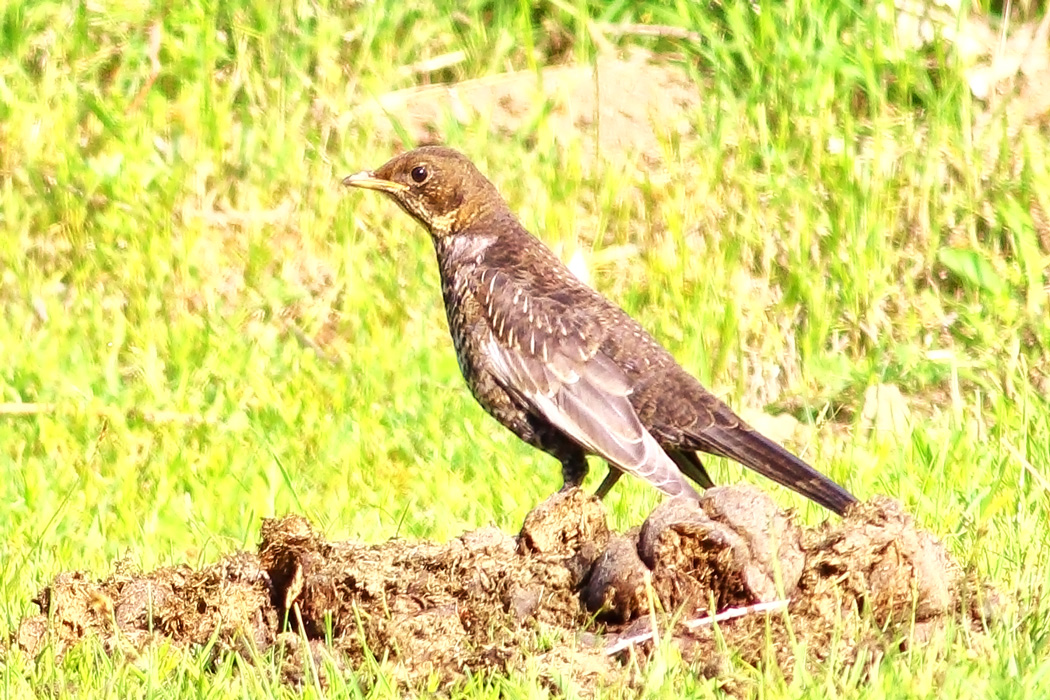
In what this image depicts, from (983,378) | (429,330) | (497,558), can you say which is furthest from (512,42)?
(497,558)

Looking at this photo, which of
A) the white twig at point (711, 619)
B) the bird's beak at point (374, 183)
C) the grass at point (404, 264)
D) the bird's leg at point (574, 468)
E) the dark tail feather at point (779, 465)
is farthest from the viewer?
the grass at point (404, 264)

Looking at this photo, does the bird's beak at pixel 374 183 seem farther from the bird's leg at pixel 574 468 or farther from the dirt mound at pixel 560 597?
the dirt mound at pixel 560 597

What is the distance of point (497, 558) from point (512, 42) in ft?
15.6

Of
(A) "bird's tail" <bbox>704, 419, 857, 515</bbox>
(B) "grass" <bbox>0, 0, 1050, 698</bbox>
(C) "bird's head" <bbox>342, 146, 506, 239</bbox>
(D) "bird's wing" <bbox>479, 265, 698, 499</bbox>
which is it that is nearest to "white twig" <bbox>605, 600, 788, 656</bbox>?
(A) "bird's tail" <bbox>704, 419, 857, 515</bbox>

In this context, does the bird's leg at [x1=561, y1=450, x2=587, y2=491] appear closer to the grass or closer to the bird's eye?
the grass

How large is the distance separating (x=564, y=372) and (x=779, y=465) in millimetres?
864

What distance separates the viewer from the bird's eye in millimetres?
6070

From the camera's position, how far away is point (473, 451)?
6703 millimetres

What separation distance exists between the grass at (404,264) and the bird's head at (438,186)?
958mm

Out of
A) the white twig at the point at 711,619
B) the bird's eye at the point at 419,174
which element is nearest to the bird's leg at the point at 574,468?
the bird's eye at the point at 419,174

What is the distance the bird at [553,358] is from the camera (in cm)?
542

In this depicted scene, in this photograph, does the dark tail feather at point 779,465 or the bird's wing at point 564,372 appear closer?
the dark tail feather at point 779,465

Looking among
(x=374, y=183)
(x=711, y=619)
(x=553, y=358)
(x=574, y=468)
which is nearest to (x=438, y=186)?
(x=374, y=183)

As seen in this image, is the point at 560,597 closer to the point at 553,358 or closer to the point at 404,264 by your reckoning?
the point at 553,358
